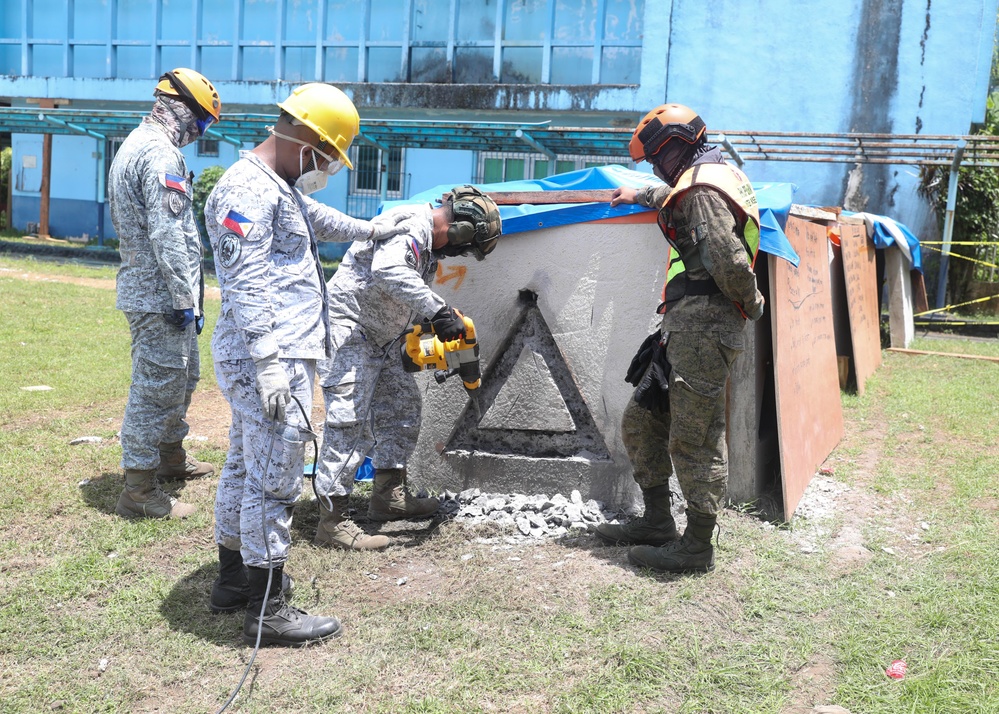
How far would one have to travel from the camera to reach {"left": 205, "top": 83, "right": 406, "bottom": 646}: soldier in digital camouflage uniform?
3.15 m

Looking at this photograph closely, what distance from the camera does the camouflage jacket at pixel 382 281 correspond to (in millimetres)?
3979

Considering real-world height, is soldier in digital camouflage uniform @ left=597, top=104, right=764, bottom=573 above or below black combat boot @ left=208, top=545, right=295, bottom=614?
above

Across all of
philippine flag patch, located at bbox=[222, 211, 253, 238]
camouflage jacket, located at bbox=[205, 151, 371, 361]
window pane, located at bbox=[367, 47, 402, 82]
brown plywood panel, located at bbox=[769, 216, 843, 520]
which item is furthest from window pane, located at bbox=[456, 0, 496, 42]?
philippine flag patch, located at bbox=[222, 211, 253, 238]

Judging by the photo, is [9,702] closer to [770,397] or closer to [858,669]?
[858,669]

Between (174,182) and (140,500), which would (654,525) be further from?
(174,182)

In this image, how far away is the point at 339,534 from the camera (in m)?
4.25

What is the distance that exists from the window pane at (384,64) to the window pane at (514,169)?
3.07 meters

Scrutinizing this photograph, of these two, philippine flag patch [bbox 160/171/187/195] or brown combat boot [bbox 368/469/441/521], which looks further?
brown combat boot [bbox 368/469/441/521]

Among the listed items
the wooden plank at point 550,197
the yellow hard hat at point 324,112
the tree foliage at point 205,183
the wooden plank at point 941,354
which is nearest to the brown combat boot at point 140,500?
the yellow hard hat at point 324,112

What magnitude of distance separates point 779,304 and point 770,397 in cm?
73

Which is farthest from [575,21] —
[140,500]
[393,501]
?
[140,500]

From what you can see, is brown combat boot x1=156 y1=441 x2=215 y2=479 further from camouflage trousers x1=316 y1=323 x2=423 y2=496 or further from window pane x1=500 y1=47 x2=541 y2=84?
window pane x1=500 y1=47 x2=541 y2=84

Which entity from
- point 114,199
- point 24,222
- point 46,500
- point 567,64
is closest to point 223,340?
point 114,199

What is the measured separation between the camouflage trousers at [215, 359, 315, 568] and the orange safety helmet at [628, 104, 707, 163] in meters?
1.73
